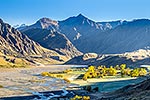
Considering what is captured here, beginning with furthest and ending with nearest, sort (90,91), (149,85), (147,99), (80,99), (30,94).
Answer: (90,91), (30,94), (80,99), (149,85), (147,99)

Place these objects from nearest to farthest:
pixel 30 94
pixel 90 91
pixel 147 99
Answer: pixel 147 99 < pixel 30 94 < pixel 90 91

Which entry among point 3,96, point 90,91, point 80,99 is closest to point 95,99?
point 80,99

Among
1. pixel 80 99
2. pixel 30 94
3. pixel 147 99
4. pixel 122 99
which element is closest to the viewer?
pixel 147 99

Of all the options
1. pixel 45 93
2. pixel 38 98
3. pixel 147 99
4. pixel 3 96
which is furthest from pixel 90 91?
pixel 147 99

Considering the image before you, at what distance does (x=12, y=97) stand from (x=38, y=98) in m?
10.5

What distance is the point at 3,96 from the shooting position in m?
124

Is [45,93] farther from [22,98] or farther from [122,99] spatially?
[122,99]

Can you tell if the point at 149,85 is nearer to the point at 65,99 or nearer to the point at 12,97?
the point at 65,99

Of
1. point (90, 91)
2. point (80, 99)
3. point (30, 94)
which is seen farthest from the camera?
point (90, 91)

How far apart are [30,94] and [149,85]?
50487 mm

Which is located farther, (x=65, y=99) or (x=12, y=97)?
(x=12, y=97)

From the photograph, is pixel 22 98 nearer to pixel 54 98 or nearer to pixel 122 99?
pixel 54 98

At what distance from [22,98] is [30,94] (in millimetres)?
10068

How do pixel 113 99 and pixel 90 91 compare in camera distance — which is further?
pixel 90 91
